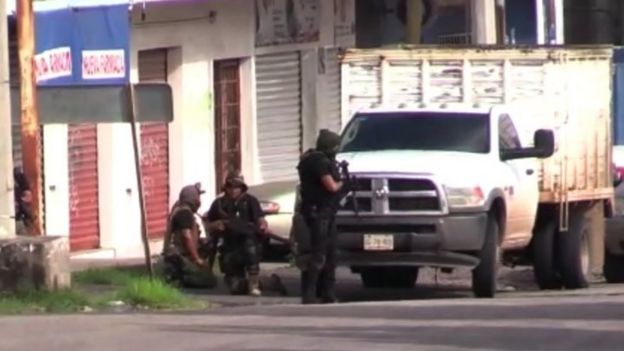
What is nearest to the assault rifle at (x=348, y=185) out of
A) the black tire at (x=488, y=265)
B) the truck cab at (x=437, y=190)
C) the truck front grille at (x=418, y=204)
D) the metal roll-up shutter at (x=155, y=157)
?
the truck cab at (x=437, y=190)

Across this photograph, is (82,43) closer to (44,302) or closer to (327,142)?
(327,142)

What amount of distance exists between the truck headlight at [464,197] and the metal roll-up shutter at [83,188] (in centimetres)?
733

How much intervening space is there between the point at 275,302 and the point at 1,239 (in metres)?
3.19

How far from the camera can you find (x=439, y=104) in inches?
910

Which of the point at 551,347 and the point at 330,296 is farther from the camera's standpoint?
the point at 330,296

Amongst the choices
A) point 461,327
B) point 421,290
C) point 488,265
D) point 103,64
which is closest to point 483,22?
point 103,64

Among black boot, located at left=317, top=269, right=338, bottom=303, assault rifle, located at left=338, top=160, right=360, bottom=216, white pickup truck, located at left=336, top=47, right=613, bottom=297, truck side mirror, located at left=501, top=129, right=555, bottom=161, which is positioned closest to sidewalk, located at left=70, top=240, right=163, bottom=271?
white pickup truck, located at left=336, top=47, right=613, bottom=297

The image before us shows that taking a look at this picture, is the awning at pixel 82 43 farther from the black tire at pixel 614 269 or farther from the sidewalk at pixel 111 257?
the black tire at pixel 614 269

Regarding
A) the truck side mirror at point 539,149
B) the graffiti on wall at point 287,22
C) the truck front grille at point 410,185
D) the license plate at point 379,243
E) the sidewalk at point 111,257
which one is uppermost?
the graffiti on wall at point 287,22

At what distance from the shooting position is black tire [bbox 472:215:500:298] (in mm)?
20828

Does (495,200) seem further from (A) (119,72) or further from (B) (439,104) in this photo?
(A) (119,72)

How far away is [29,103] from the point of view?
796 inches

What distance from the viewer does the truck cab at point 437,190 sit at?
20.4m

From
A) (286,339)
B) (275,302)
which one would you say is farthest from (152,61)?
(286,339)
